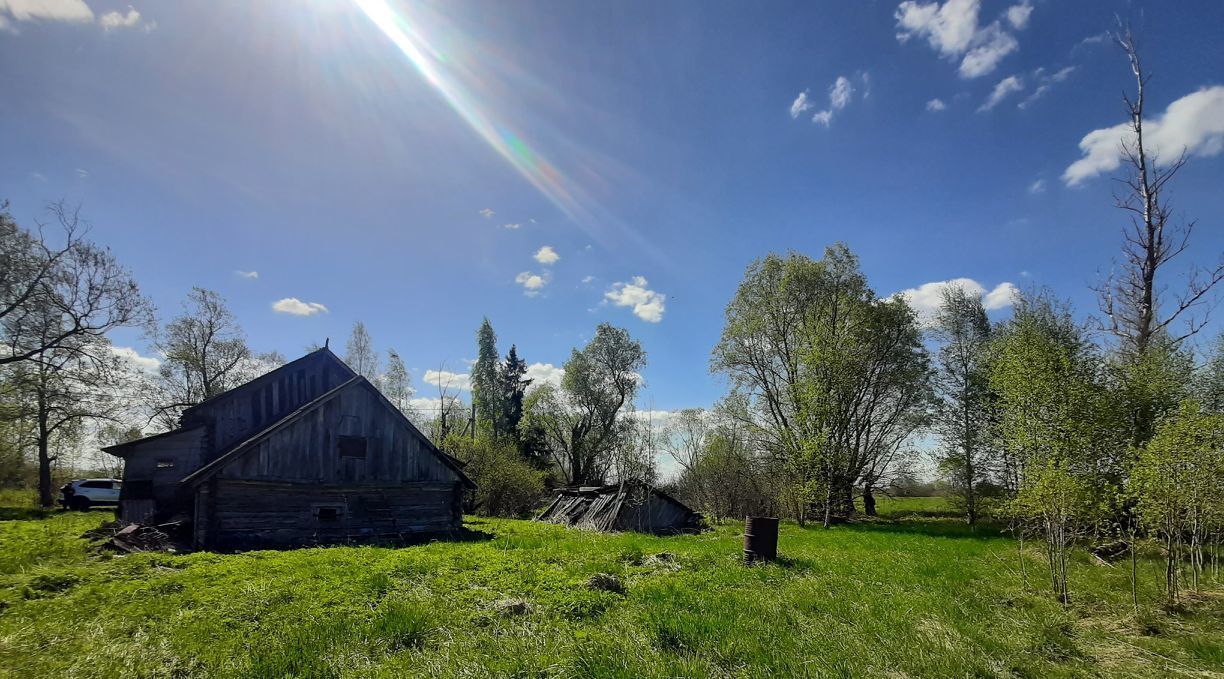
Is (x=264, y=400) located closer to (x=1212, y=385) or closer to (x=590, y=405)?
(x=590, y=405)

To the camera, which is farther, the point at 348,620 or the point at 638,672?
the point at 348,620

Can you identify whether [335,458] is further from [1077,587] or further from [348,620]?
[1077,587]

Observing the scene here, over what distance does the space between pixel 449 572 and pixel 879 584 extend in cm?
938

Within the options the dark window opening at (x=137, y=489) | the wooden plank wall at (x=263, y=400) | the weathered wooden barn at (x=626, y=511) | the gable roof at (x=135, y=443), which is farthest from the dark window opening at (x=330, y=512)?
the weathered wooden barn at (x=626, y=511)

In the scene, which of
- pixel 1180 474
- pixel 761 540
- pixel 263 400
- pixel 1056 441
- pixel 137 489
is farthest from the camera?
pixel 263 400

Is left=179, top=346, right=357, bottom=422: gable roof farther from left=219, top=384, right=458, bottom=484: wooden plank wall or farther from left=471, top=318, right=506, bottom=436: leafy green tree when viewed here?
left=471, top=318, right=506, bottom=436: leafy green tree

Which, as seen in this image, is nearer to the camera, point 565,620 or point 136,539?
point 565,620

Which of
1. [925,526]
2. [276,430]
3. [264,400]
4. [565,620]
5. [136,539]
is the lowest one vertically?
[925,526]

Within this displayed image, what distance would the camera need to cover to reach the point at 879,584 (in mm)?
10750

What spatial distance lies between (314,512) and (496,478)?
48.6ft

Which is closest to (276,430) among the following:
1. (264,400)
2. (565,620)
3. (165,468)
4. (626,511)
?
(264,400)

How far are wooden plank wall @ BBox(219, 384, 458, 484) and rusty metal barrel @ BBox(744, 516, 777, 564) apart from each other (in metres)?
13.6

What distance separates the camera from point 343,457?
1884 cm

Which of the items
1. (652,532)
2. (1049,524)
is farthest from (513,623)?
(652,532)
